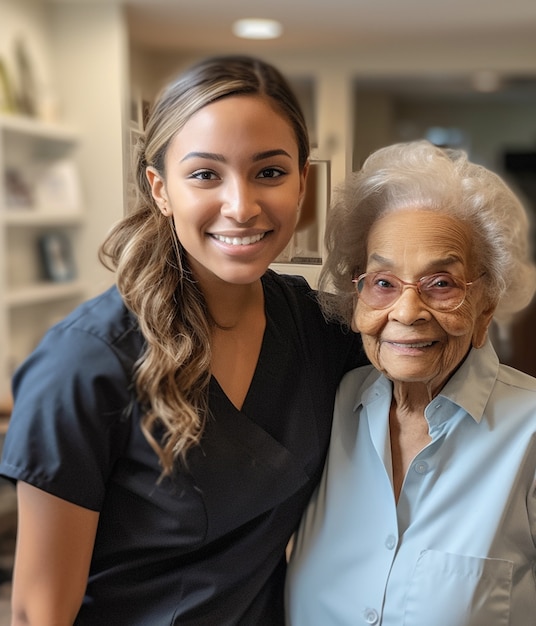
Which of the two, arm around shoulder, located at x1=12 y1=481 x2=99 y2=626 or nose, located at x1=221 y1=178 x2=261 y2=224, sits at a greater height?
nose, located at x1=221 y1=178 x2=261 y2=224

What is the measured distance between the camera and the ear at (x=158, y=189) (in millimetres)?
852

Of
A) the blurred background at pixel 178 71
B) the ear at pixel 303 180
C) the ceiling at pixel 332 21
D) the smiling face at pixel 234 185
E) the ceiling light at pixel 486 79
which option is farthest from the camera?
the ceiling light at pixel 486 79

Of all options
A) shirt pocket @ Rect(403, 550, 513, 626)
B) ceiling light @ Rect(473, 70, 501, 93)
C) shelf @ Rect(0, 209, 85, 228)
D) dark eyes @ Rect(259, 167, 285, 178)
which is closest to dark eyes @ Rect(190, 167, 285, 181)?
dark eyes @ Rect(259, 167, 285, 178)

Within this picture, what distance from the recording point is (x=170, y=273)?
2.88 feet

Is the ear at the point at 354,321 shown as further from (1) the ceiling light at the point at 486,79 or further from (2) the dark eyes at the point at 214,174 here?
(1) the ceiling light at the point at 486,79

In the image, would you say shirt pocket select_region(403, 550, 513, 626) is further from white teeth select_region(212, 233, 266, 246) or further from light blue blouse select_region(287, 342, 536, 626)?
white teeth select_region(212, 233, 266, 246)

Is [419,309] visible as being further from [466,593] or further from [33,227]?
[33,227]

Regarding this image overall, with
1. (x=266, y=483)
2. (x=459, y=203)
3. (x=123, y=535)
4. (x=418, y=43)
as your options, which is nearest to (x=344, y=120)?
(x=459, y=203)

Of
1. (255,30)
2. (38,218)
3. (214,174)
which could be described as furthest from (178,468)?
(38,218)

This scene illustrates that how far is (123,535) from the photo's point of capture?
0.87 metres

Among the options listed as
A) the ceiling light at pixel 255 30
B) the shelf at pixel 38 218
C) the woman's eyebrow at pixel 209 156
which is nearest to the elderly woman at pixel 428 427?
the woman's eyebrow at pixel 209 156

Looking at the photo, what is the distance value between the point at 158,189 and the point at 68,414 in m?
0.28

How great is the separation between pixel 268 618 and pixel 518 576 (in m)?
0.33

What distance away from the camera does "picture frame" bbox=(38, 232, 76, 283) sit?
3.45 metres
